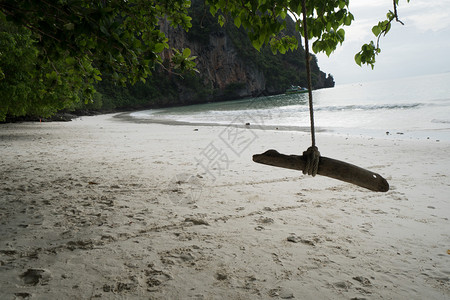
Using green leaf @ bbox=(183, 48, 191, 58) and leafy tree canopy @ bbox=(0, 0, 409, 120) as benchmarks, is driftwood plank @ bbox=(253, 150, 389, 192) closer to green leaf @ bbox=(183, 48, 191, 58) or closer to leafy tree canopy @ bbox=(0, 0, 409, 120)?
leafy tree canopy @ bbox=(0, 0, 409, 120)

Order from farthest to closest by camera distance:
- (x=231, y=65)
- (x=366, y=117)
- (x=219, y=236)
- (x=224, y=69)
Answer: (x=224, y=69), (x=231, y=65), (x=366, y=117), (x=219, y=236)

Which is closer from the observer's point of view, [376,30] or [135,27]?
[376,30]

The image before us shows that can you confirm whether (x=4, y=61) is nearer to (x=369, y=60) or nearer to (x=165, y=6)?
(x=165, y=6)

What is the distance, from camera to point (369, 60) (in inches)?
108

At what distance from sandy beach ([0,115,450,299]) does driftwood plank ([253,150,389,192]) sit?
79 centimetres

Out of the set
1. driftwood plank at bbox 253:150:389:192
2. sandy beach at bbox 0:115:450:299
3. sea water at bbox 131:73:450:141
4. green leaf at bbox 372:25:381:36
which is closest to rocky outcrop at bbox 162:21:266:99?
sea water at bbox 131:73:450:141

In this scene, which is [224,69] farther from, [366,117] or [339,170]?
[339,170]

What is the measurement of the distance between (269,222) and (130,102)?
250ft

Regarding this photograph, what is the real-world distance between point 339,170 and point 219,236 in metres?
1.37

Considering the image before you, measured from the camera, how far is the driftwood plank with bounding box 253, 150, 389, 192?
1.77 metres

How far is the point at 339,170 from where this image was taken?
1.84 m

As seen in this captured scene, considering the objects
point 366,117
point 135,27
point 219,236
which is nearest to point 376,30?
point 219,236

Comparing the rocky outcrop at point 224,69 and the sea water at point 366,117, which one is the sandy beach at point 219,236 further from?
the rocky outcrop at point 224,69

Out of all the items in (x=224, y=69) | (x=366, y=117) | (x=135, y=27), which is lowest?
(x=366, y=117)
